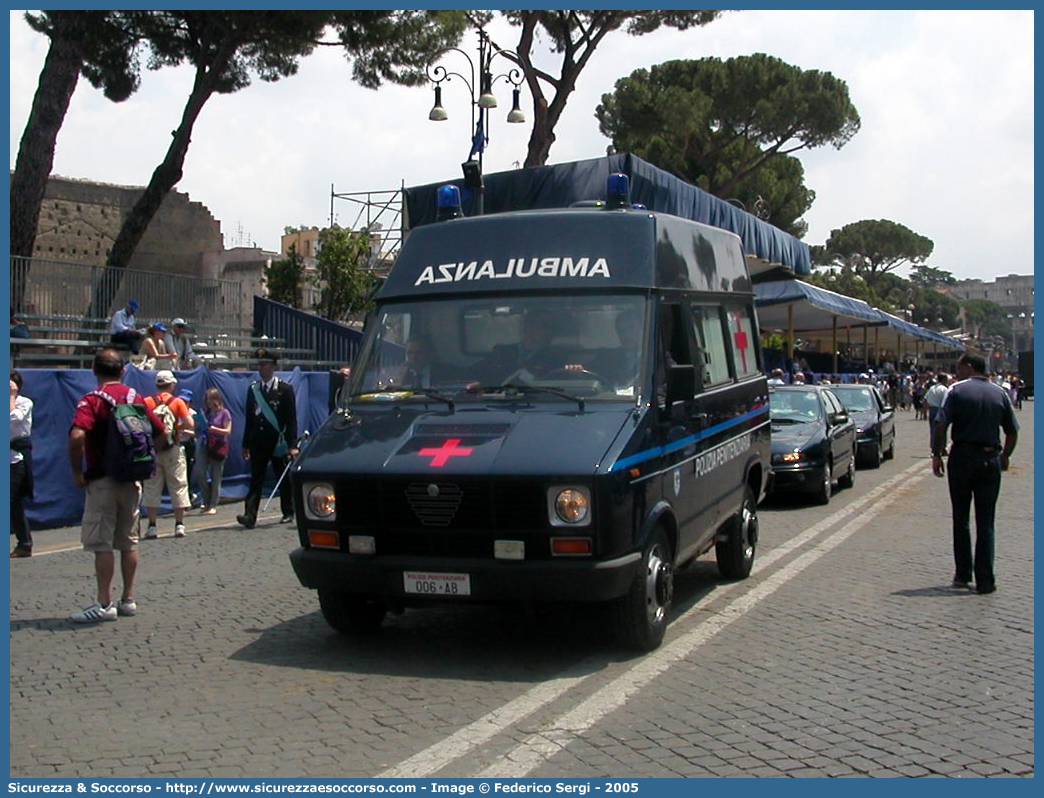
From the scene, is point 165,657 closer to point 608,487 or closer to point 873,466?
point 608,487

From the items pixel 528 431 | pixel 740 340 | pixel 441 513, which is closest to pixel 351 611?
pixel 441 513

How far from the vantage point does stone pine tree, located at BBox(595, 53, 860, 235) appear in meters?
39.0

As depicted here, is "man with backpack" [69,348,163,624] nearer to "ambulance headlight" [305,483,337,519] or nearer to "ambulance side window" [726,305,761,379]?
"ambulance headlight" [305,483,337,519]

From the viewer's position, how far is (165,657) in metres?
6.83

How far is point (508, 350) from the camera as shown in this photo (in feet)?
23.7

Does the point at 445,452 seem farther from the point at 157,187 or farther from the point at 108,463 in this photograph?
the point at 157,187

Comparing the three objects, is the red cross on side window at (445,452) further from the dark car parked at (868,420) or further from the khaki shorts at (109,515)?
the dark car parked at (868,420)

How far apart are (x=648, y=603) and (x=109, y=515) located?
12.2ft

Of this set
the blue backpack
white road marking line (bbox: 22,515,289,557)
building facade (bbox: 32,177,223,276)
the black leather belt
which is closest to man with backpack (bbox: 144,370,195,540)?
white road marking line (bbox: 22,515,289,557)

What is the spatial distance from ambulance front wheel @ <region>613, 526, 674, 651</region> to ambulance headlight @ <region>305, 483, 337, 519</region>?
5.76 feet

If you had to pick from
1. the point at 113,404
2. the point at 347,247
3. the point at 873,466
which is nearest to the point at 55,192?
the point at 347,247

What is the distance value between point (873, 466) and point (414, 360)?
15.6 meters

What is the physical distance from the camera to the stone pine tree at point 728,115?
39.0 metres

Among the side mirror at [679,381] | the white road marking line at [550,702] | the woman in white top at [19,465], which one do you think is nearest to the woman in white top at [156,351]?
the woman in white top at [19,465]
